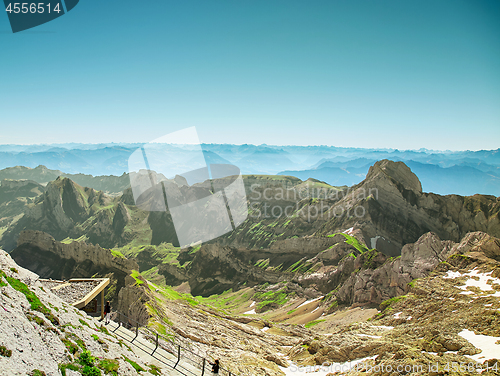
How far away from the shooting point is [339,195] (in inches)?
5581

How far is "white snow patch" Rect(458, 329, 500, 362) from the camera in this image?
82.5 feet

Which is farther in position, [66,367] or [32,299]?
[32,299]

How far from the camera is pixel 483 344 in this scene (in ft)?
90.2

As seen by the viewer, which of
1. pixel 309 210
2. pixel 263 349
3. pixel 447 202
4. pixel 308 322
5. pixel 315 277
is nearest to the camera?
pixel 263 349

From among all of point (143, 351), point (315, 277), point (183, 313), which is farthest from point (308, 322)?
point (143, 351)

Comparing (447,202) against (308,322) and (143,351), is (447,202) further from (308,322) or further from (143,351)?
(143,351)

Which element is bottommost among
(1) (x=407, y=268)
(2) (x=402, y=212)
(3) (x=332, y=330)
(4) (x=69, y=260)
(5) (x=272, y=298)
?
(5) (x=272, y=298)

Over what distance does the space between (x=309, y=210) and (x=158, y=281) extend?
81.1 metres

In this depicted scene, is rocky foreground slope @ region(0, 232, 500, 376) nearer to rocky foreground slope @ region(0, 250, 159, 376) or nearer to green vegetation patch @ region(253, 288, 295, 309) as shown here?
rocky foreground slope @ region(0, 250, 159, 376)

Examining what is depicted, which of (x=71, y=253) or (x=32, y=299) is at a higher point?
(x=32, y=299)

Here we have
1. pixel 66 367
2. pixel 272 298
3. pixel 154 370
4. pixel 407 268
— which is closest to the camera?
pixel 66 367

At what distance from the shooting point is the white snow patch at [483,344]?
25.1m

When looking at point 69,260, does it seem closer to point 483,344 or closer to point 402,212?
point 483,344

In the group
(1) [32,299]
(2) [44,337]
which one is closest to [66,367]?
(2) [44,337]
